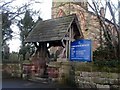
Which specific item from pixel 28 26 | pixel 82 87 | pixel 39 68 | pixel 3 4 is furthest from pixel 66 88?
pixel 28 26

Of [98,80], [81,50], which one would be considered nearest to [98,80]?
[98,80]

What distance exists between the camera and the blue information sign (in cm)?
1392

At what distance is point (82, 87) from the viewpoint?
1318 centimetres

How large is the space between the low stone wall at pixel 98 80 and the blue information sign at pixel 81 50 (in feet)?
3.59

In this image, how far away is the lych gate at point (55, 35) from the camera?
15.9 metres

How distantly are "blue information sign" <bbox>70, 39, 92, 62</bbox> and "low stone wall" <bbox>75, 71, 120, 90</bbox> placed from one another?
1.09 metres

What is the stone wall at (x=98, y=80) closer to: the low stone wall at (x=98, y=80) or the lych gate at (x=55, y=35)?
the low stone wall at (x=98, y=80)

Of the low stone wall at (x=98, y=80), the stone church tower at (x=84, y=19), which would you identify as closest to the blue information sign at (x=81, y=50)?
the low stone wall at (x=98, y=80)

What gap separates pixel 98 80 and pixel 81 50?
104 inches

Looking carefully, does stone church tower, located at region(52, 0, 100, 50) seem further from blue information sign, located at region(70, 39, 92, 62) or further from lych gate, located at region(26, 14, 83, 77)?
blue information sign, located at region(70, 39, 92, 62)

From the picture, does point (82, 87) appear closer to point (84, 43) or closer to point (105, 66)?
point (105, 66)

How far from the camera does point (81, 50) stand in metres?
14.5

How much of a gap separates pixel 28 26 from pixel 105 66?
2465cm

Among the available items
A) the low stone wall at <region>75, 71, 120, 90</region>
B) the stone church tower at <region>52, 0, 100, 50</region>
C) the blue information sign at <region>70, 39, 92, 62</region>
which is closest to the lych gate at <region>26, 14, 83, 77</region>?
the blue information sign at <region>70, 39, 92, 62</region>
